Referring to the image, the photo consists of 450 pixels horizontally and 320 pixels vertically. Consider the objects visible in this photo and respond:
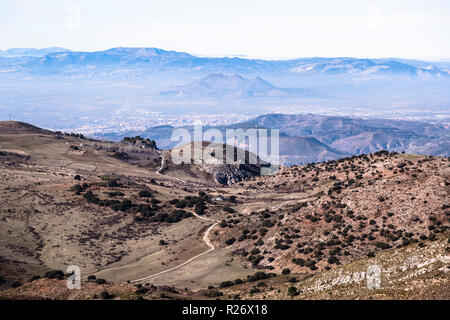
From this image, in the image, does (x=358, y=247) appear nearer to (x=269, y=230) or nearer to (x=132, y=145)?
(x=269, y=230)

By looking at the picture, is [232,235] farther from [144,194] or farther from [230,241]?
[144,194]

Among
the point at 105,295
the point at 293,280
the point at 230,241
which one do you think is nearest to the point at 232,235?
the point at 230,241

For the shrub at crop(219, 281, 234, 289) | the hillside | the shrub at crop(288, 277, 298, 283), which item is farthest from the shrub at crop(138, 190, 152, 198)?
the shrub at crop(288, 277, 298, 283)

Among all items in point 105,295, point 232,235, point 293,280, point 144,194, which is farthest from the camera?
point 144,194

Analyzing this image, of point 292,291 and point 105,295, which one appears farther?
point 105,295

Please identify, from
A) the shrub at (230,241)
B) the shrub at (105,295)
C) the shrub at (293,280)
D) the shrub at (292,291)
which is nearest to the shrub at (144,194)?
the shrub at (230,241)

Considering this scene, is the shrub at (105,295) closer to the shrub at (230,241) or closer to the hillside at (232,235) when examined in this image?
the hillside at (232,235)

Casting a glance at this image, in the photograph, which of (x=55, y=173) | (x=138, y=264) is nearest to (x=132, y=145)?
(x=55, y=173)

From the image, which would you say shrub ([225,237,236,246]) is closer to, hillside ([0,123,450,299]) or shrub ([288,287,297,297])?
hillside ([0,123,450,299])

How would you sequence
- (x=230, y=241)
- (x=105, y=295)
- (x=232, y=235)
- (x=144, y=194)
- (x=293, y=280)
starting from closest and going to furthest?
(x=105, y=295) → (x=293, y=280) → (x=230, y=241) → (x=232, y=235) → (x=144, y=194)

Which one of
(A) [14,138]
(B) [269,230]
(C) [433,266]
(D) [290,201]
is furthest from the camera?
(A) [14,138]

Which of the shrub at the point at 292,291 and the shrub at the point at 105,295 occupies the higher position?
the shrub at the point at 292,291
